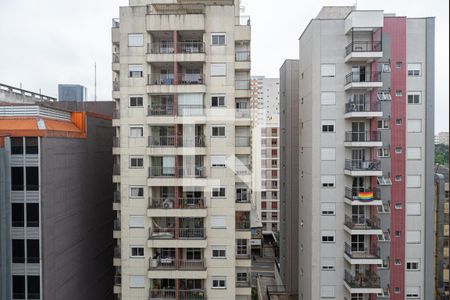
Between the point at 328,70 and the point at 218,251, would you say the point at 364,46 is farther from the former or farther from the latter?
the point at 218,251

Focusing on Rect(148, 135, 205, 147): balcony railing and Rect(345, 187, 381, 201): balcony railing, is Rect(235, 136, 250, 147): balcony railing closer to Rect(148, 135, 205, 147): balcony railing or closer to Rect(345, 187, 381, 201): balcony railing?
Rect(148, 135, 205, 147): balcony railing

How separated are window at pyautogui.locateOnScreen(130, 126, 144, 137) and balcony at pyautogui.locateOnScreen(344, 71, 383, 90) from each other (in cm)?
859

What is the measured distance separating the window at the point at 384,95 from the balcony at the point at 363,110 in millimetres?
337

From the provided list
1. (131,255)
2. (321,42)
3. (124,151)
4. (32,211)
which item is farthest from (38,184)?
(321,42)

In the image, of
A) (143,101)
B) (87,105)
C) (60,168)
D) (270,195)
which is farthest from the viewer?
(270,195)

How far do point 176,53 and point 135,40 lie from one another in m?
1.66

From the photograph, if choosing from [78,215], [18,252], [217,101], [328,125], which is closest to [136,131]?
[217,101]

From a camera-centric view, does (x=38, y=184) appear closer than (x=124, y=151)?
Yes

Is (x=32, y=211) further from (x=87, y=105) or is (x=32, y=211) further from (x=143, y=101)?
(x=87, y=105)

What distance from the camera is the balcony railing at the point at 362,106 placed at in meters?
13.4

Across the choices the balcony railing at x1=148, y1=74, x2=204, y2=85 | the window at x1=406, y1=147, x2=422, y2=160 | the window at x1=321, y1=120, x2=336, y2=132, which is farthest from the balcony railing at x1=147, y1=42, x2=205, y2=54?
the window at x1=406, y1=147, x2=422, y2=160

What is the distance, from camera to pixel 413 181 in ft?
45.3

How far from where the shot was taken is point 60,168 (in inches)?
435

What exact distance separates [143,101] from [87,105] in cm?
795
